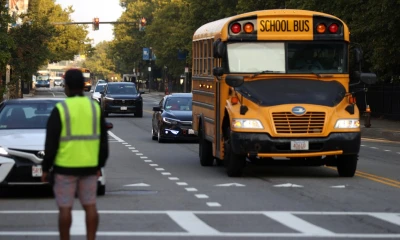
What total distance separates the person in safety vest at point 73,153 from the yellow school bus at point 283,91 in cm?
905

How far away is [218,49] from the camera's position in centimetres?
1889

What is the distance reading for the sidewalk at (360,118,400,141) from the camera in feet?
118

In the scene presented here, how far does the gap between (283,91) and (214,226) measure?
6766 millimetres

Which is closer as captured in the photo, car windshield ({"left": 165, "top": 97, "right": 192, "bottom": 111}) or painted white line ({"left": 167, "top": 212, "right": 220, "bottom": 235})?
painted white line ({"left": 167, "top": 212, "right": 220, "bottom": 235})

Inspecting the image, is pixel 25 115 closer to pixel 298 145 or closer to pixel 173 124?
pixel 298 145

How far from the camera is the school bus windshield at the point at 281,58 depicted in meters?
19.3

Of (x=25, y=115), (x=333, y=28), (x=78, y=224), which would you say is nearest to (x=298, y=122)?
(x=333, y=28)

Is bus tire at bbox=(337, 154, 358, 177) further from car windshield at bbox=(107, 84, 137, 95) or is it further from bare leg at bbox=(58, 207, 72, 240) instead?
car windshield at bbox=(107, 84, 137, 95)

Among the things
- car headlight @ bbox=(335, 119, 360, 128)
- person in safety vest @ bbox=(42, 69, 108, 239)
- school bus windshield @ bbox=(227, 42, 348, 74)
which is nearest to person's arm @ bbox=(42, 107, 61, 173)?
person in safety vest @ bbox=(42, 69, 108, 239)

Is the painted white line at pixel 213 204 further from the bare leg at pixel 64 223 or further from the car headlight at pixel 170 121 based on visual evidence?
the car headlight at pixel 170 121

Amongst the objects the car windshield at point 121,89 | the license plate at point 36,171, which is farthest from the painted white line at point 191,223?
the car windshield at point 121,89

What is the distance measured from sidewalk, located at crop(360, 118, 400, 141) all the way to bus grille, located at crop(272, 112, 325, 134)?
57.1ft

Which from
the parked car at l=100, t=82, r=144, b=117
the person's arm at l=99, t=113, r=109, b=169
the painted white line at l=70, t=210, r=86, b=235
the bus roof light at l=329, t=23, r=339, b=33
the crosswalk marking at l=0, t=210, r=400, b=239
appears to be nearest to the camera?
the person's arm at l=99, t=113, r=109, b=169

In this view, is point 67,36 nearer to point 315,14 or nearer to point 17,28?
point 17,28
